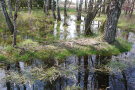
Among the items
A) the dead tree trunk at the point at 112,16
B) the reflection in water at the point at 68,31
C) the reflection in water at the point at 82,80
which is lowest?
the reflection in water at the point at 82,80

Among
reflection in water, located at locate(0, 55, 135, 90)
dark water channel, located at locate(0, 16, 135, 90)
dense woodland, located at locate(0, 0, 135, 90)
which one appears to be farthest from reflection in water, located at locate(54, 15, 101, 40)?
reflection in water, located at locate(0, 55, 135, 90)

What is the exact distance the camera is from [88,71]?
6.39 meters

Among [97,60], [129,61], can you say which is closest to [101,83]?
[97,60]

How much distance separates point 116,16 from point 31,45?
5647mm

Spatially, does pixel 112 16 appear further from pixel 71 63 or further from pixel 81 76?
pixel 81 76

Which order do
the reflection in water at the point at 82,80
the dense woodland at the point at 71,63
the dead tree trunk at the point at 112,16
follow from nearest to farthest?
the reflection in water at the point at 82,80
the dense woodland at the point at 71,63
the dead tree trunk at the point at 112,16

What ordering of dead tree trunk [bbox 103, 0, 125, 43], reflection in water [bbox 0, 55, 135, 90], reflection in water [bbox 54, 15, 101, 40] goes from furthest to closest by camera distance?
reflection in water [bbox 54, 15, 101, 40] → dead tree trunk [bbox 103, 0, 125, 43] → reflection in water [bbox 0, 55, 135, 90]

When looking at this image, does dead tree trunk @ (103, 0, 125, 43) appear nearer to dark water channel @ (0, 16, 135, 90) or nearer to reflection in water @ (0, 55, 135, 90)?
dark water channel @ (0, 16, 135, 90)

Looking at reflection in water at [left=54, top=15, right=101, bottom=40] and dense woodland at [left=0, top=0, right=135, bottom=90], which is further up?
reflection in water at [left=54, top=15, right=101, bottom=40]

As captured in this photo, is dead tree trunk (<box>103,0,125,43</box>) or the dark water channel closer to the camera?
the dark water channel

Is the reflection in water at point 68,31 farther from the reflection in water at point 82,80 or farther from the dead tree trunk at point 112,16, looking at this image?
the reflection in water at point 82,80

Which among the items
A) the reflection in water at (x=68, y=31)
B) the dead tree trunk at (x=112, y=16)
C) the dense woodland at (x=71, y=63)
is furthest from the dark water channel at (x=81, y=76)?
the reflection in water at (x=68, y=31)

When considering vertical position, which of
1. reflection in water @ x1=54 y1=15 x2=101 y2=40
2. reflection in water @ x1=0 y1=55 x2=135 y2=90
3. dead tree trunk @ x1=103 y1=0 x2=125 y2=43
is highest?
dead tree trunk @ x1=103 y1=0 x2=125 y2=43

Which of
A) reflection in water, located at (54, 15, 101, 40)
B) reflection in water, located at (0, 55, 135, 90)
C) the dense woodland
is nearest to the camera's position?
reflection in water, located at (0, 55, 135, 90)
